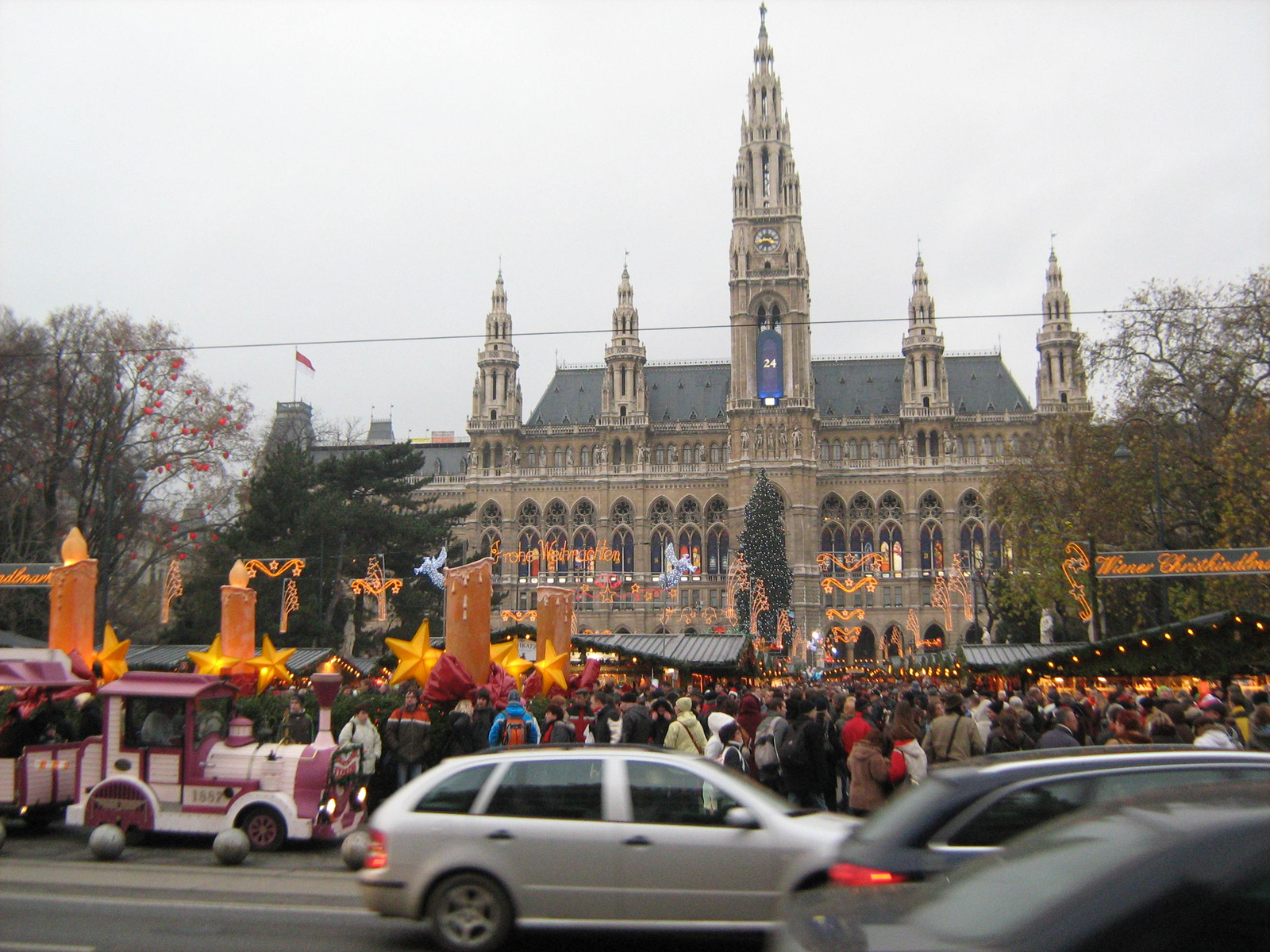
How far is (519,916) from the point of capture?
675 cm

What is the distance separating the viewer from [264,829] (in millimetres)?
11297

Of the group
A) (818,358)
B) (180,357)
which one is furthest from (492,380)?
(180,357)

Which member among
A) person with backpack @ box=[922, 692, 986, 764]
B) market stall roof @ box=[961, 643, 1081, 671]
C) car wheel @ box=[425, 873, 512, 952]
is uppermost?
market stall roof @ box=[961, 643, 1081, 671]

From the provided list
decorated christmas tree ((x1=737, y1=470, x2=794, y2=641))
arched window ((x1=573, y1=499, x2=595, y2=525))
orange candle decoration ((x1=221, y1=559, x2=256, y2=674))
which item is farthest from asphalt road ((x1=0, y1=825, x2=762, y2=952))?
arched window ((x1=573, y1=499, x2=595, y2=525))

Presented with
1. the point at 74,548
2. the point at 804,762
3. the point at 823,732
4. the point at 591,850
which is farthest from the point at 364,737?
the point at 74,548

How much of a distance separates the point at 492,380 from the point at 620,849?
7044 centimetres

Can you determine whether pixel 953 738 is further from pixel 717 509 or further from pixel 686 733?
pixel 717 509

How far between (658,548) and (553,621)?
49.6 m

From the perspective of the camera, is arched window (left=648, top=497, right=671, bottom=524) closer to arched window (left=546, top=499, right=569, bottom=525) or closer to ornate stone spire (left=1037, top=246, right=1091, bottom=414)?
arched window (left=546, top=499, right=569, bottom=525)

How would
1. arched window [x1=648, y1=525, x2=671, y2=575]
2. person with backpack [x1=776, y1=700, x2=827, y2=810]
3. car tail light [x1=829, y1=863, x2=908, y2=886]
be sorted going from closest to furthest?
car tail light [x1=829, y1=863, x2=908, y2=886]
person with backpack [x1=776, y1=700, x2=827, y2=810]
arched window [x1=648, y1=525, x2=671, y2=575]

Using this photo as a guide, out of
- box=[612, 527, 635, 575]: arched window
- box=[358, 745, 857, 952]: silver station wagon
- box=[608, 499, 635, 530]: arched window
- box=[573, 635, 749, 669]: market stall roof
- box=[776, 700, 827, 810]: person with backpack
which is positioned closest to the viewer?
box=[358, 745, 857, 952]: silver station wagon

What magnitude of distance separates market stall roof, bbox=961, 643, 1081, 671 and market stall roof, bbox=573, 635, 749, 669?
564 centimetres

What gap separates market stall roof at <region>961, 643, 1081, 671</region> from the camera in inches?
917

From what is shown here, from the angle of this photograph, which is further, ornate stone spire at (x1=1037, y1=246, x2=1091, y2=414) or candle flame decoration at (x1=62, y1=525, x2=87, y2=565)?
ornate stone spire at (x1=1037, y1=246, x2=1091, y2=414)
